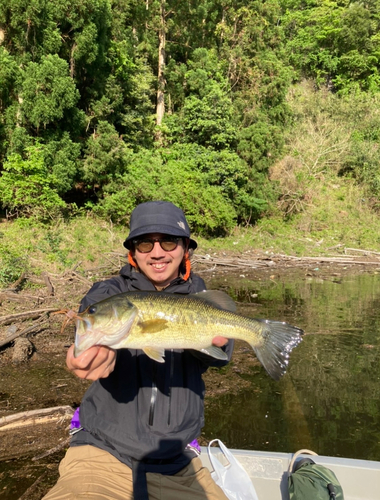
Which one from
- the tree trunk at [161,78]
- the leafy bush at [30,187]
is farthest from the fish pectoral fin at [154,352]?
the tree trunk at [161,78]

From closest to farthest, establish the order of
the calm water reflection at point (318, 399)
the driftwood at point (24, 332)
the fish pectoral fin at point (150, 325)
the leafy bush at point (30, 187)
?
the fish pectoral fin at point (150, 325), the calm water reflection at point (318, 399), the driftwood at point (24, 332), the leafy bush at point (30, 187)

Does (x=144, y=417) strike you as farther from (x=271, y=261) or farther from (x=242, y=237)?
(x=242, y=237)

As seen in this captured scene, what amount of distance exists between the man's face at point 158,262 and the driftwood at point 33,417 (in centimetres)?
287

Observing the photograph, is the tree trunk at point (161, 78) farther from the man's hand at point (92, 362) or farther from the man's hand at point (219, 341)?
the man's hand at point (92, 362)

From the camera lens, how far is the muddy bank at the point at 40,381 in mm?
4230

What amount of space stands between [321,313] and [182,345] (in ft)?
30.6

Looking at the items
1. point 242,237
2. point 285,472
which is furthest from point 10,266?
point 242,237

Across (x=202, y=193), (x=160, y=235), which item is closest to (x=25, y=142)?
(x=202, y=193)

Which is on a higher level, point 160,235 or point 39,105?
point 39,105

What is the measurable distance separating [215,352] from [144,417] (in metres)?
0.62

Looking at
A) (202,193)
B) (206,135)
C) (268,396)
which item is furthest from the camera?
(206,135)

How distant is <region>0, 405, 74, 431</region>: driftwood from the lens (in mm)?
4566

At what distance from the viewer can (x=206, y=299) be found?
2.59m

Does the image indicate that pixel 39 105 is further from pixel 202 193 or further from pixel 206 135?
pixel 206 135
